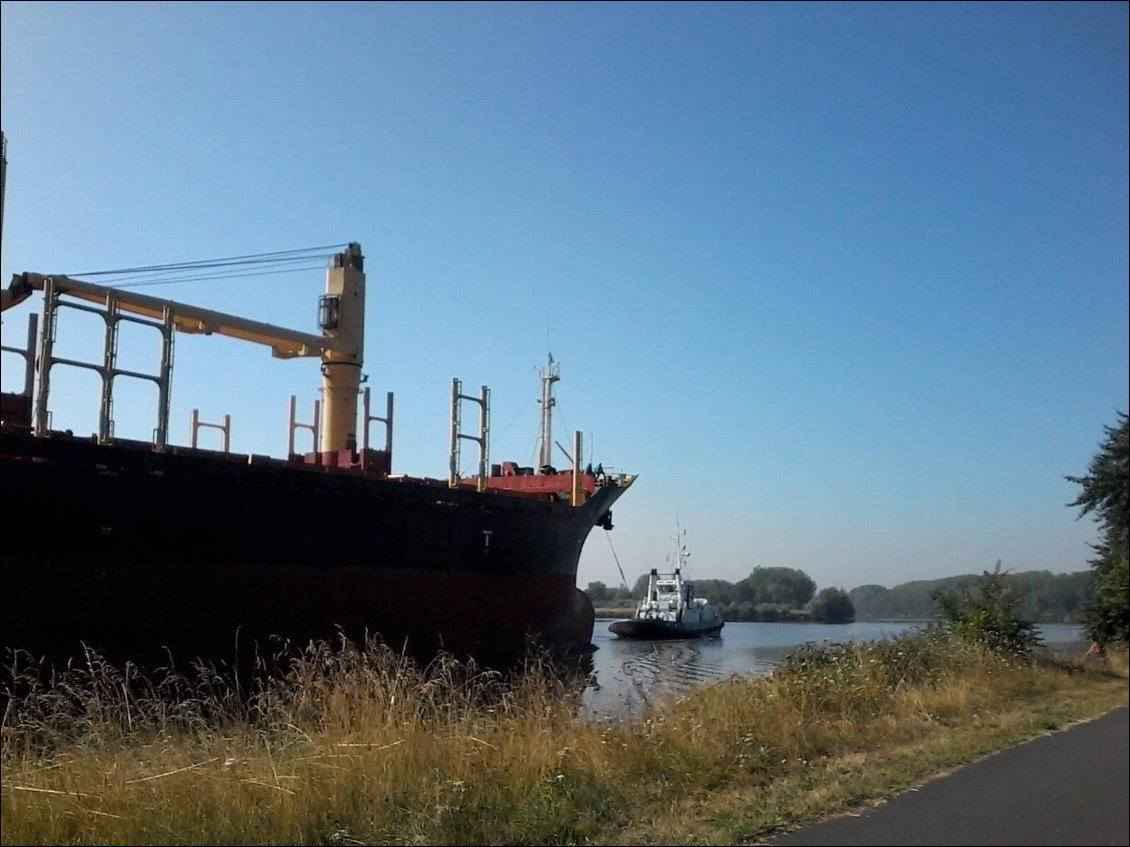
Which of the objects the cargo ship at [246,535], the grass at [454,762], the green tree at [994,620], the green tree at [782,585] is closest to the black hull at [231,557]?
the cargo ship at [246,535]

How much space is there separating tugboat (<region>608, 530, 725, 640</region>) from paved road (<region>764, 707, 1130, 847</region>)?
34.7 metres

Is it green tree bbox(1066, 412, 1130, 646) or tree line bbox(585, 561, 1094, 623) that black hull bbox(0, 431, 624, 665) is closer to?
tree line bbox(585, 561, 1094, 623)

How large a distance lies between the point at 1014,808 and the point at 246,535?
14521 millimetres

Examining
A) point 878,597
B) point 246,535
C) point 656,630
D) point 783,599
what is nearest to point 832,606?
point 783,599

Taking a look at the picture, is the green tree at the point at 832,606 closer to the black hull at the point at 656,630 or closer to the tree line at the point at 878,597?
the tree line at the point at 878,597

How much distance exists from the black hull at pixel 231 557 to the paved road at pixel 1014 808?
7587 mm

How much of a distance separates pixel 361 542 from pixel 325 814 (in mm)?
14187

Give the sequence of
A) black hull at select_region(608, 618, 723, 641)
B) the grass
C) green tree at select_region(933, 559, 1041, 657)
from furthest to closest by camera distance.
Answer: black hull at select_region(608, 618, 723, 641) → green tree at select_region(933, 559, 1041, 657) → the grass

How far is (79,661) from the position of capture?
1434 centimetres

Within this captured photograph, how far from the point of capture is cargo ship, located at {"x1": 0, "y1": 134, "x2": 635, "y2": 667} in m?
14.7

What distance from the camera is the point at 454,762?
21.0ft

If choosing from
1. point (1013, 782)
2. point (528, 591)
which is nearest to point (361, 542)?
point (528, 591)

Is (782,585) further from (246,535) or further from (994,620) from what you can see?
(246,535)

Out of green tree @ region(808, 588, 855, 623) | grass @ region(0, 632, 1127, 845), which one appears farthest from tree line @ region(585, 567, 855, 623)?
grass @ region(0, 632, 1127, 845)
